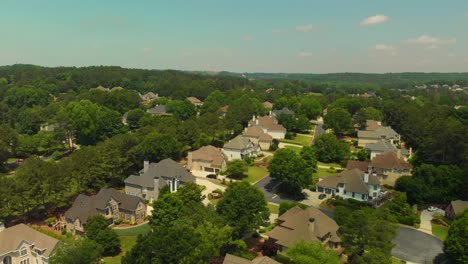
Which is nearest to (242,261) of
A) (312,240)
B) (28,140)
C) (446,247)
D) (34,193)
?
(312,240)

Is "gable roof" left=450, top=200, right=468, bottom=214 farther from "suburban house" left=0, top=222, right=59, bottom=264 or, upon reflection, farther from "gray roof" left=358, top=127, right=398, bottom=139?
"suburban house" left=0, top=222, right=59, bottom=264

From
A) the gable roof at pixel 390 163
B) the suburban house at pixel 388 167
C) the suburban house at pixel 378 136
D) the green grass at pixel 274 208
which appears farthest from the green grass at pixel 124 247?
the suburban house at pixel 378 136

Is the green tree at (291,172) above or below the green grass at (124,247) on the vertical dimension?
above

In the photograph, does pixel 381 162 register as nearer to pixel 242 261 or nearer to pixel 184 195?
pixel 184 195

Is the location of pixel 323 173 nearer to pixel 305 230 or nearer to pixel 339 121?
pixel 305 230

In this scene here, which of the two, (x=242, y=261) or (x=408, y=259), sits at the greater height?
(x=242, y=261)

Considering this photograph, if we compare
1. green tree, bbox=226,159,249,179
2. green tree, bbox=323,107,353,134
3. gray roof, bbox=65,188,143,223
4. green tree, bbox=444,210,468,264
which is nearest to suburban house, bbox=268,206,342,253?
green tree, bbox=444,210,468,264

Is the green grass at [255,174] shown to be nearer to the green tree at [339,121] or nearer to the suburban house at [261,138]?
the suburban house at [261,138]
